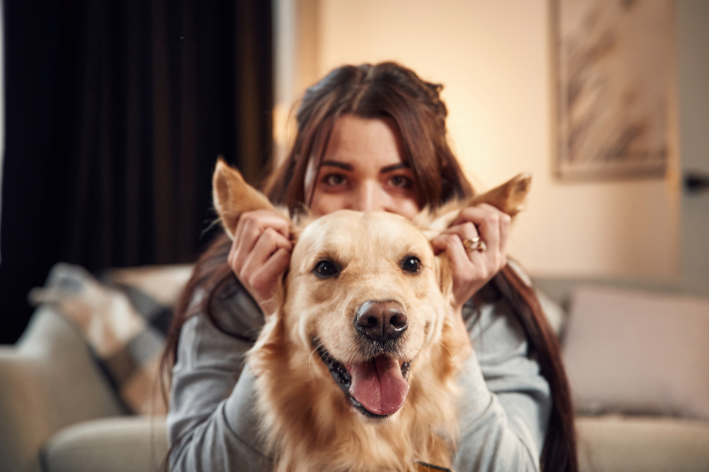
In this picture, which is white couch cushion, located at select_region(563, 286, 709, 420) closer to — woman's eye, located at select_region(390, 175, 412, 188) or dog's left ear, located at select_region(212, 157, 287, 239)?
woman's eye, located at select_region(390, 175, 412, 188)

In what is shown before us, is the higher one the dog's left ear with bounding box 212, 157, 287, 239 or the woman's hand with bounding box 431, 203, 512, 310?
the dog's left ear with bounding box 212, 157, 287, 239

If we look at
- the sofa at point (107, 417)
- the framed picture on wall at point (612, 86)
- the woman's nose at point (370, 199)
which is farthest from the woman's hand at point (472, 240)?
the sofa at point (107, 417)

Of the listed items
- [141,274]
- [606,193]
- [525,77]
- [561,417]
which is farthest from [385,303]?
[141,274]

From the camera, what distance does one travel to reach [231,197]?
2.06 ft

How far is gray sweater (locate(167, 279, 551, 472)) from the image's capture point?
25.6 inches

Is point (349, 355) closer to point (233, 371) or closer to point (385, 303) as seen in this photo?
point (385, 303)

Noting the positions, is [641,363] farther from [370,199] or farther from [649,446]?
[370,199]

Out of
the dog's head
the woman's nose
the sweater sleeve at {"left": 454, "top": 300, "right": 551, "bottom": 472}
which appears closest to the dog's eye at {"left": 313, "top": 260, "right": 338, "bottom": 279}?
the dog's head

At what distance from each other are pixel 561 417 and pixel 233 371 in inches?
20.6

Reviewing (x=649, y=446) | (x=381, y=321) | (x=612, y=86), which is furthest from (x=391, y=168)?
(x=649, y=446)

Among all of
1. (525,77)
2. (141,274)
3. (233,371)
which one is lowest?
(141,274)

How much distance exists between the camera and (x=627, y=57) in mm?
1929

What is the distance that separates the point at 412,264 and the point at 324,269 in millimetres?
114

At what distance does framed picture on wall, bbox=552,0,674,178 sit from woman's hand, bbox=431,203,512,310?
1.30ft
